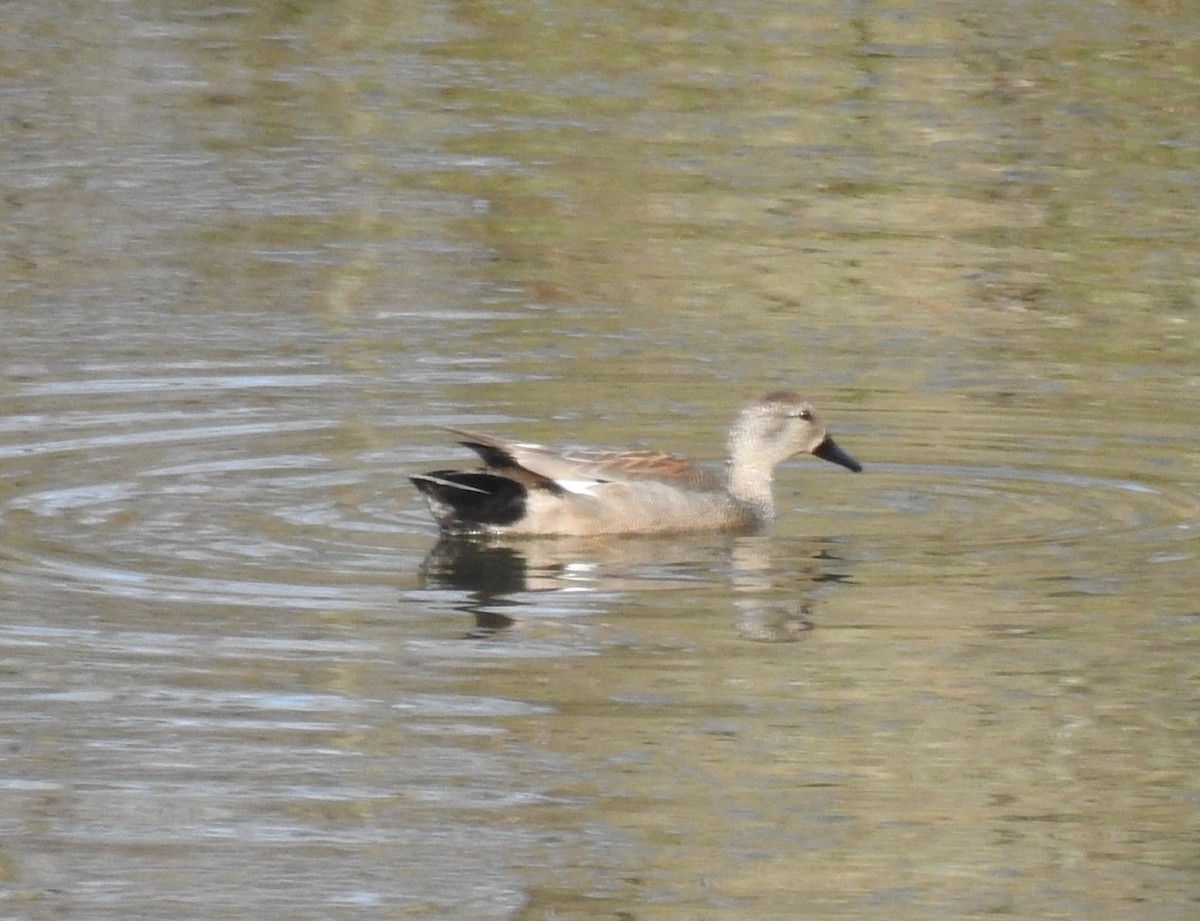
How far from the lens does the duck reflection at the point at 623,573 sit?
8.43 meters

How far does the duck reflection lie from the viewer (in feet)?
27.7

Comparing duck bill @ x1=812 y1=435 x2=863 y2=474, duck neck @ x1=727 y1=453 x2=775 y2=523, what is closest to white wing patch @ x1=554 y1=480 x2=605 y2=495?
duck neck @ x1=727 y1=453 x2=775 y2=523

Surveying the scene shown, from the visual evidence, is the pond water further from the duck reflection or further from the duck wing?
the duck wing

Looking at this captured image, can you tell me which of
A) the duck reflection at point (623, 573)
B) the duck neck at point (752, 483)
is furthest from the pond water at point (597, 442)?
the duck neck at point (752, 483)

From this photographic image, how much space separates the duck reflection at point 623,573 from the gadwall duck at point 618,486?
0.21 feet

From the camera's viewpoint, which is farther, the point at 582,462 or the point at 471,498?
the point at 582,462

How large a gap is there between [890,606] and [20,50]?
37.0 ft

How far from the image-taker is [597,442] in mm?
10781

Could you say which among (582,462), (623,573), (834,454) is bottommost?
(623,573)

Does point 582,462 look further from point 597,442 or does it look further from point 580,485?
point 597,442

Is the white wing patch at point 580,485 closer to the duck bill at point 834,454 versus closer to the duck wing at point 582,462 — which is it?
the duck wing at point 582,462

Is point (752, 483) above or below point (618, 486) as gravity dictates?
below

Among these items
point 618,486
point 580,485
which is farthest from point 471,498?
point 618,486

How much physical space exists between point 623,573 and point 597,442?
1766 millimetres
